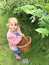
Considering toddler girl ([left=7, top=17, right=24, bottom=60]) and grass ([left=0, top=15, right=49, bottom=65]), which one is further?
grass ([left=0, top=15, right=49, bottom=65])

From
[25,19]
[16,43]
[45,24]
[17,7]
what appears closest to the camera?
[45,24]

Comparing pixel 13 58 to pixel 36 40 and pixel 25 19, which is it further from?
pixel 25 19

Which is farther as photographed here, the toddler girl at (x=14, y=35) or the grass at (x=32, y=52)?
the grass at (x=32, y=52)

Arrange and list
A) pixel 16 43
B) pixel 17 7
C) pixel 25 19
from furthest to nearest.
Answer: pixel 25 19, pixel 17 7, pixel 16 43

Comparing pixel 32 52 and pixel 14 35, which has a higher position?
pixel 14 35

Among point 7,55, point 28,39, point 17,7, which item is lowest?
point 7,55

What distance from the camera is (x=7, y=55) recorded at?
392cm

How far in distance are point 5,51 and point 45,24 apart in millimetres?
1396

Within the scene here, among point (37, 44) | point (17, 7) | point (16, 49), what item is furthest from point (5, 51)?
point (17, 7)

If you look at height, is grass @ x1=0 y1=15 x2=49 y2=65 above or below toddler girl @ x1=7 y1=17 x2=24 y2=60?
below

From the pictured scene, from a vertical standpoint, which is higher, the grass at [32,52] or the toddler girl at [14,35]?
the toddler girl at [14,35]

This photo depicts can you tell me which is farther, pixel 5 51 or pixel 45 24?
pixel 5 51

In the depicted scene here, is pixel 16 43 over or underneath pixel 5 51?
over

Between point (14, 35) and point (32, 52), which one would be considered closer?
point (14, 35)
